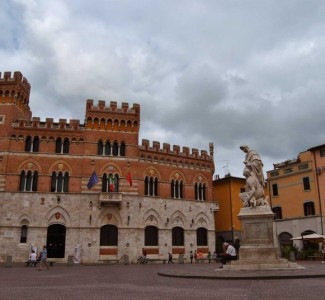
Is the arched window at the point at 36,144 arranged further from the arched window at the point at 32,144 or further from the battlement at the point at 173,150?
the battlement at the point at 173,150

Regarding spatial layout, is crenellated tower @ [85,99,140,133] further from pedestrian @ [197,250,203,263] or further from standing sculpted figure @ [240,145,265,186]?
standing sculpted figure @ [240,145,265,186]

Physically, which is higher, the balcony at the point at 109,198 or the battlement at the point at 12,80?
the battlement at the point at 12,80

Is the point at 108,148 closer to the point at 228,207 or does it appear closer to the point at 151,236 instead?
the point at 151,236

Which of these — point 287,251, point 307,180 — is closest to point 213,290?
point 287,251

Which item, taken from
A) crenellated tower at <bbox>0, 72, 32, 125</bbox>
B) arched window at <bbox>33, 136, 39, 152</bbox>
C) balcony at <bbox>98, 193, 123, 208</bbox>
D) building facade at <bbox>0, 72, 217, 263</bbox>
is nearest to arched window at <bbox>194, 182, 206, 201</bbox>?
building facade at <bbox>0, 72, 217, 263</bbox>

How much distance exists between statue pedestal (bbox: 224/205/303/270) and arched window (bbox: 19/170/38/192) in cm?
2774

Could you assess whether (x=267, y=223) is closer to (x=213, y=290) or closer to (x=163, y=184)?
(x=213, y=290)

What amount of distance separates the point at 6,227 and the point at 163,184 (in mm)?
17356

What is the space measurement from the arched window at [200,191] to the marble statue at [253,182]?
2763 centimetres

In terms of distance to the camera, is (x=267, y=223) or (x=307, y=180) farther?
(x=307, y=180)

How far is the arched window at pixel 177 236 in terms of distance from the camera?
146 ft

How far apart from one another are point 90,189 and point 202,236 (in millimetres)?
14918

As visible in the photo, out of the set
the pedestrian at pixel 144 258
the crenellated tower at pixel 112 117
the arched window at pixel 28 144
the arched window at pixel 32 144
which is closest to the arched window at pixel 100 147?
the crenellated tower at pixel 112 117

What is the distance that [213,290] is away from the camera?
12055 millimetres
